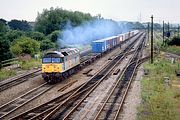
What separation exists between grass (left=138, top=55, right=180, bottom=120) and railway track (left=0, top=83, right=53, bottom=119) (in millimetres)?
7697

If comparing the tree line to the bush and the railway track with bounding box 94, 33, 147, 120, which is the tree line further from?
the bush

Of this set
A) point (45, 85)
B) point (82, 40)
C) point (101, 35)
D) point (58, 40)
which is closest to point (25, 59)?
point (45, 85)

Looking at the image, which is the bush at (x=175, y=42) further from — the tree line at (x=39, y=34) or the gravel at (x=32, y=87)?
the gravel at (x=32, y=87)

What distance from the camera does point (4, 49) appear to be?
147ft

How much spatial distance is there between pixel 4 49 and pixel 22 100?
68.1 feet

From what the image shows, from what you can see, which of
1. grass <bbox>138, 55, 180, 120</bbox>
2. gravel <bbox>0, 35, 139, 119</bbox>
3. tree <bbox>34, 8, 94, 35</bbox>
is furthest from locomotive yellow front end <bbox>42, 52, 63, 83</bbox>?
tree <bbox>34, 8, 94, 35</bbox>

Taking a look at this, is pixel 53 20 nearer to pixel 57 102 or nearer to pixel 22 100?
pixel 22 100

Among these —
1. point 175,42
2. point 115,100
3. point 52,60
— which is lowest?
point 115,100

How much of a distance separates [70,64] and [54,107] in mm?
13471

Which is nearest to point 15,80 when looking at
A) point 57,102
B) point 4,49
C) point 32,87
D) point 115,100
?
point 32,87

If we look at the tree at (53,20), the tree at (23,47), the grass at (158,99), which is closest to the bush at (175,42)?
the tree at (53,20)

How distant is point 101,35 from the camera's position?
340ft

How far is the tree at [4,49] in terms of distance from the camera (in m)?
44.0

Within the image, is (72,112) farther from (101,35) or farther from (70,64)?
(101,35)
